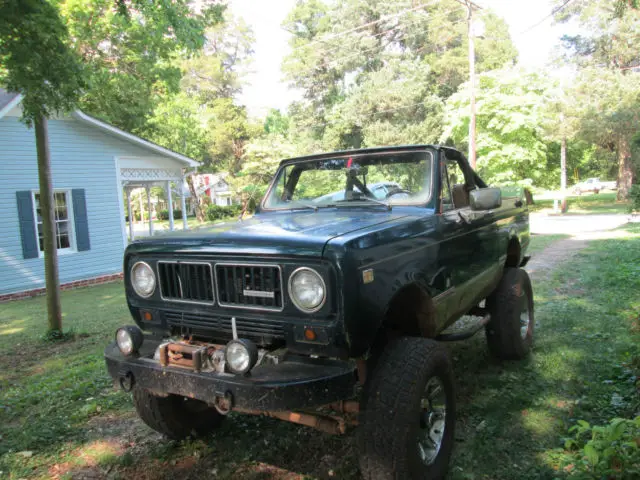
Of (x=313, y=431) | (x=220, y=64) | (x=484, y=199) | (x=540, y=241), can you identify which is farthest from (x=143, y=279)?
(x=220, y=64)

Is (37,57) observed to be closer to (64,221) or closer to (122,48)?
(64,221)

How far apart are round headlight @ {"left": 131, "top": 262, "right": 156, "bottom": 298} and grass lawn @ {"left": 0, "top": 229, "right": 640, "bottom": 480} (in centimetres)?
114

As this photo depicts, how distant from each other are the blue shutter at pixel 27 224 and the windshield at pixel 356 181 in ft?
31.3

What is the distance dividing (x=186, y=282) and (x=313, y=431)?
59.8 inches

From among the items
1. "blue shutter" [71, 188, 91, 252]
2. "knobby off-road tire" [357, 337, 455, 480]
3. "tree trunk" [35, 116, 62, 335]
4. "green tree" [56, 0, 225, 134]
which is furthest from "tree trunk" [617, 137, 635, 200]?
"knobby off-road tire" [357, 337, 455, 480]

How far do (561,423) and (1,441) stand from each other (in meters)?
4.01

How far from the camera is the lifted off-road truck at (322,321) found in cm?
245

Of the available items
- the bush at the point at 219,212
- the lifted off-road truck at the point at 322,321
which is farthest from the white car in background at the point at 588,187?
→ the lifted off-road truck at the point at 322,321

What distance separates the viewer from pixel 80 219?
12.7 metres

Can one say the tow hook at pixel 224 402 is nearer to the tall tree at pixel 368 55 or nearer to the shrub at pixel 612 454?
the shrub at pixel 612 454

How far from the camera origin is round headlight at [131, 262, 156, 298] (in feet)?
10.3

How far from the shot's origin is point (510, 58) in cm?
3791

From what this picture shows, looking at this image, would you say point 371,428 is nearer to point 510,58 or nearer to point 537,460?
point 537,460

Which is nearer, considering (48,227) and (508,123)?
(48,227)
